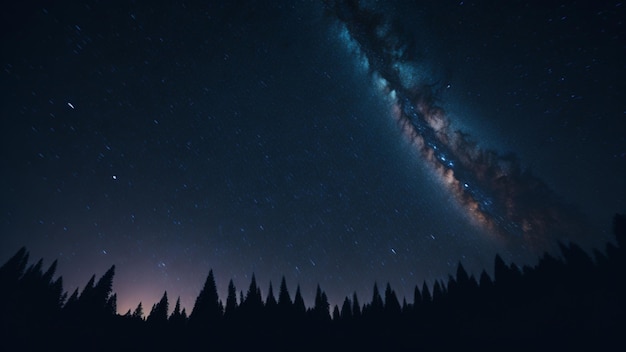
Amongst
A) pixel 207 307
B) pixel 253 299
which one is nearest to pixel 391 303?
pixel 253 299

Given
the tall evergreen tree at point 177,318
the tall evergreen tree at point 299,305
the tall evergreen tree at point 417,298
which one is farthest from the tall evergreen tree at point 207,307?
the tall evergreen tree at point 417,298

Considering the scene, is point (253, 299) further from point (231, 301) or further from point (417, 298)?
point (417, 298)

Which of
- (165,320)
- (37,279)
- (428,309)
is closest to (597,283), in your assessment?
(428,309)

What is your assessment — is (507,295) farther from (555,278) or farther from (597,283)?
(597,283)

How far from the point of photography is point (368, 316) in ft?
177

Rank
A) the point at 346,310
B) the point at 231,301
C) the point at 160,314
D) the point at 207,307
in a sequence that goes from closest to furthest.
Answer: the point at 207,307 < the point at 160,314 < the point at 231,301 < the point at 346,310

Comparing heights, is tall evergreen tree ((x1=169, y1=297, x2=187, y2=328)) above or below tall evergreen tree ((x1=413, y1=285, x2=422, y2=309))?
below

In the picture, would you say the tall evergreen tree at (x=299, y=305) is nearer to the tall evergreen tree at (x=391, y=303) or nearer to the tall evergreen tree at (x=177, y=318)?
the tall evergreen tree at (x=391, y=303)

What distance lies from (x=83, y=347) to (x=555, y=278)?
66.0m

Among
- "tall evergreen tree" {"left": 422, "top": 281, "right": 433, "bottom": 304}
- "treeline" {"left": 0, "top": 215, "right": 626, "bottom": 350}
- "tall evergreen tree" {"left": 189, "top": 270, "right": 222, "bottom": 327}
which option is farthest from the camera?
"tall evergreen tree" {"left": 422, "top": 281, "right": 433, "bottom": 304}

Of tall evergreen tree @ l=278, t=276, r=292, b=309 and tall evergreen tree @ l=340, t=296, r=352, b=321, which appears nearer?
tall evergreen tree @ l=278, t=276, r=292, b=309

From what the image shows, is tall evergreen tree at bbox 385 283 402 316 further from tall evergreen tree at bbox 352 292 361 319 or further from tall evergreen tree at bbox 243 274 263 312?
tall evergreen tree at bbox 243 274 263 312

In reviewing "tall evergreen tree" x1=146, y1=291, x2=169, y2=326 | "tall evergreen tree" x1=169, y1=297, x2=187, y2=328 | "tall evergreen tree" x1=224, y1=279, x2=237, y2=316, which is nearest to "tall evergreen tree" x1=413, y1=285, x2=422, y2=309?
"tall evergreen tree" x1=224, y1=279, x2=237, y2=316

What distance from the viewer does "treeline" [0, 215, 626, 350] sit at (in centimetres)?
3459
